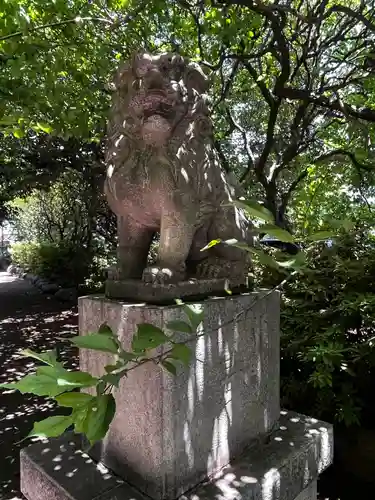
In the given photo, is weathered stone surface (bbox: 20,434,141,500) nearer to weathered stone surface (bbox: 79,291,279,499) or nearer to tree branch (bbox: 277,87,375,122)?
weathered stone surface (bbox: 79,291,279,499)

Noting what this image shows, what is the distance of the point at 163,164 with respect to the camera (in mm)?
1758

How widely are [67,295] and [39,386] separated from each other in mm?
10191

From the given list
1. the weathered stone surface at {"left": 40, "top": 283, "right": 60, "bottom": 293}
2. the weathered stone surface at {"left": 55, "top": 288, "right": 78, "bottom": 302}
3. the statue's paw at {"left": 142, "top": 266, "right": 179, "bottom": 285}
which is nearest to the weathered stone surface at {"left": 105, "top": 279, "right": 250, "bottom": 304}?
the statue's paw at {"left": 142, "top": 266, "right": 179, "bottom": 285}

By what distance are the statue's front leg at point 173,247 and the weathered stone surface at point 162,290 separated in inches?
2.0

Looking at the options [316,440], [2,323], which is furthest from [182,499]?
[2,323]

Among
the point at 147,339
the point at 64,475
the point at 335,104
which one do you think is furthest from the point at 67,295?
the point at 147,339

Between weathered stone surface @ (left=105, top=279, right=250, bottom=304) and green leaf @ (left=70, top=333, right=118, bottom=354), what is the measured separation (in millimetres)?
806

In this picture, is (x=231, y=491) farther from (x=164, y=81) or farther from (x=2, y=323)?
(x=2, y=323)

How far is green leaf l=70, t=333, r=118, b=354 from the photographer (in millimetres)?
869

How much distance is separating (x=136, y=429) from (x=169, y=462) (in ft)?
0.63

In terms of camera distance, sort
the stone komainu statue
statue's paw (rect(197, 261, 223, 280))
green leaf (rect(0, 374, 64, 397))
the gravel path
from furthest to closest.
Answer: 1. the gravel path
2. statue's paw (rect(197, 261, 223, 280))
3. the stone komainu statue
4. green leaf (rect(0, 374, 64, 397))

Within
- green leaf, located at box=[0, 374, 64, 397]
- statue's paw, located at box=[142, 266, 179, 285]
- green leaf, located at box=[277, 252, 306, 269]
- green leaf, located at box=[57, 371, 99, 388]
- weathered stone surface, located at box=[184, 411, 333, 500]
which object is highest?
green leaf, located at box=[277, 252, 306, 269]

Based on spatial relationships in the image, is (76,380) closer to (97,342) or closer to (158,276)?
(97,342)

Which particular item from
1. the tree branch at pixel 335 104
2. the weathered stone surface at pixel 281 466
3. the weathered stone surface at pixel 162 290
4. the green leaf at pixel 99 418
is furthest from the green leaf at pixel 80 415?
the tree branch at pixel 335 104
